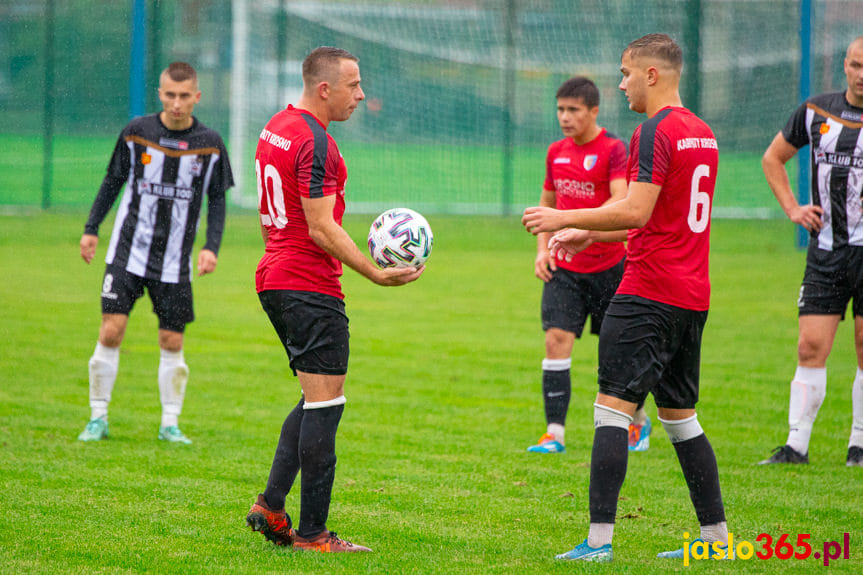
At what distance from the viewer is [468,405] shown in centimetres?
861

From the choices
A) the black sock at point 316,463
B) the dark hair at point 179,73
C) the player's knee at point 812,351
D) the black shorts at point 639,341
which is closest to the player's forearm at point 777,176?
the player's knee at point 812,351

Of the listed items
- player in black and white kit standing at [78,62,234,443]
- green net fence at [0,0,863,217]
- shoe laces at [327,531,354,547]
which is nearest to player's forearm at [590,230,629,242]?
shoe laces at [327,531,354,547]

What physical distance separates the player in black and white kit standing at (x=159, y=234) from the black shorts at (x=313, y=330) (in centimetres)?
238

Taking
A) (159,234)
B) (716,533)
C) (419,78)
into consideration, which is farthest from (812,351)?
(419,78)

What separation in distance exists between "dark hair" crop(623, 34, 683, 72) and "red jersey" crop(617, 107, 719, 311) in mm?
227

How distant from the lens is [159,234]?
7.14 meters

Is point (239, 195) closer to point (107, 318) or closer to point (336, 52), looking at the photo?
point (107, 318)

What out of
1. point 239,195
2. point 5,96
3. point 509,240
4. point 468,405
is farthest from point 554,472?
point 5,96

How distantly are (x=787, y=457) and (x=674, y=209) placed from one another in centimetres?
291

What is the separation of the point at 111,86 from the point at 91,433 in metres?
14.7

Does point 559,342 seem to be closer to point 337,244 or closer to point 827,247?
point 827,247

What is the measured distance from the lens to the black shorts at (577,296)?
7.27 meters

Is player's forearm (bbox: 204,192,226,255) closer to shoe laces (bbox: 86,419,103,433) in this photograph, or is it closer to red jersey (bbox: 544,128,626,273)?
shoe laces (bbox: 86,419,103,433)

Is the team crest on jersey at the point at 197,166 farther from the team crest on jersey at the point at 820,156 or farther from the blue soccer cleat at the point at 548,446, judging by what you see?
the team crest on jersey at the point at 820,156
